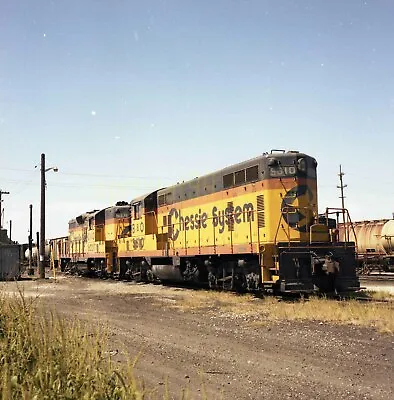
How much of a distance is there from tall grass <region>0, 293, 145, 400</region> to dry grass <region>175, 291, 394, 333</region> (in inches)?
244

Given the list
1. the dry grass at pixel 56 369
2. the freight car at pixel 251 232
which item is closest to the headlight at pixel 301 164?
the freight car at pixel 251 232

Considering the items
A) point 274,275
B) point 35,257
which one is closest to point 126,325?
point 274,275

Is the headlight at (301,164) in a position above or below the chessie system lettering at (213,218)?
above

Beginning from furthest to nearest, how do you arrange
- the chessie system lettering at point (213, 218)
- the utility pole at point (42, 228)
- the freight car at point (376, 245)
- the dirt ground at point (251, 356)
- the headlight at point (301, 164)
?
the utility pole at point (42, 228) → the freight car at point (376, 245) → the chessie system lettering at point (213, 218) → the headlight at point (301, 164) → the dirt ground at point (251, 356)

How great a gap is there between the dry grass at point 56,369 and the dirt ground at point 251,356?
1.99ft

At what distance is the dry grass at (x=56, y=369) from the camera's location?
11.4 feet

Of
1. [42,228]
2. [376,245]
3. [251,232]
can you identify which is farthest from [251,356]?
[42,228]

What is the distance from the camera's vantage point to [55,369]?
156 inches

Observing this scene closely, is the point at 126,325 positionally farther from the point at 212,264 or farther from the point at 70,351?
the point at 212,264

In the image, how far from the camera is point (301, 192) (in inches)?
579

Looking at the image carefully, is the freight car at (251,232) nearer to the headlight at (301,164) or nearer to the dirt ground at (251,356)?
the headlight at (301,164)

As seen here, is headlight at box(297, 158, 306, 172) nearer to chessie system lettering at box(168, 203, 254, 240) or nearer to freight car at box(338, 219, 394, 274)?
chessie system lettering at box(168, 203, 254, 240)

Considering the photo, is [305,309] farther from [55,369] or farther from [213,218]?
[55,369]

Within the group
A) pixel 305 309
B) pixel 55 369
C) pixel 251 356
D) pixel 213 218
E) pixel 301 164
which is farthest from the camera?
pixel 213 218
